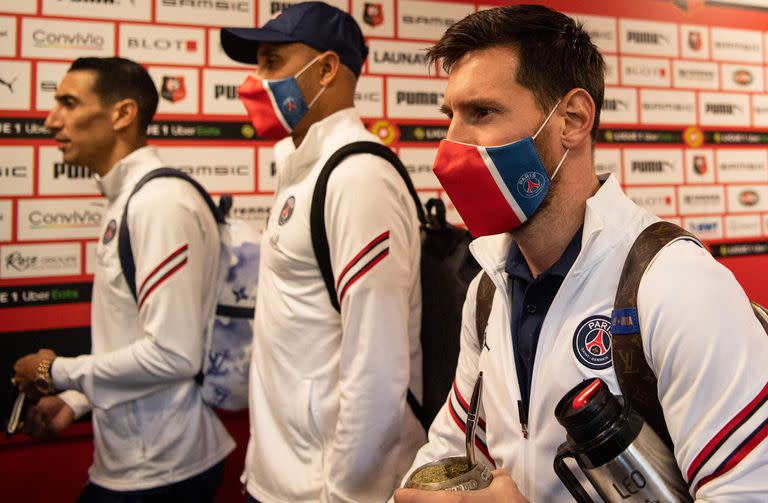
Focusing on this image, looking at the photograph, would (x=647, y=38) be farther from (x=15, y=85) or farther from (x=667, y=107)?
(x=15, y=85)

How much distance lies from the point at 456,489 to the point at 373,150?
0.81 meters

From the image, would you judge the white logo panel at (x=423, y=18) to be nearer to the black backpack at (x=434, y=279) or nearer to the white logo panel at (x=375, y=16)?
the white logo panel at (x=375, y=16)

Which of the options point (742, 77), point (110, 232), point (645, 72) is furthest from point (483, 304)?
point (742, 77)

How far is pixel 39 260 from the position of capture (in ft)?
7.12

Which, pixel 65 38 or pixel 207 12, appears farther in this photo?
pixel 207 12

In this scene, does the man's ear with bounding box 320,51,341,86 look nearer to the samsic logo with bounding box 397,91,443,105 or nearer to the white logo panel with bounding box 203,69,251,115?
the white logo panel with bounding box 203,69,251,115

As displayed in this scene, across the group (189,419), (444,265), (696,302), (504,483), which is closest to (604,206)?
(696,302)

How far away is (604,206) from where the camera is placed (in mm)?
886

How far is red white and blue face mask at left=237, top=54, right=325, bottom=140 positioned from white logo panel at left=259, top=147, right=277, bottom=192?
812mm

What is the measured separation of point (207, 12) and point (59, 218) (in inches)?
36.6

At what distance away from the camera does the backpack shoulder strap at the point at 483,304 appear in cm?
104

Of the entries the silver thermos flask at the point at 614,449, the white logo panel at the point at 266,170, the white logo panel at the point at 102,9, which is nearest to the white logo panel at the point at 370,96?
the white logo panel at the point at 266,170

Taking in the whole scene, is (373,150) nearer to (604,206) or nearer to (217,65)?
(604,206)

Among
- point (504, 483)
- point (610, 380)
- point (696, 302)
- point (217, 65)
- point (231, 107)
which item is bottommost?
point (504, 483)
